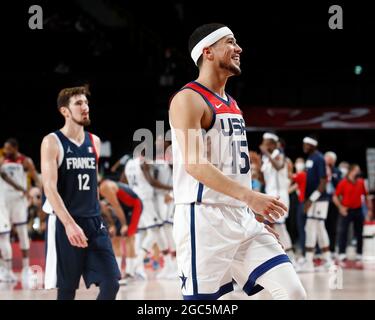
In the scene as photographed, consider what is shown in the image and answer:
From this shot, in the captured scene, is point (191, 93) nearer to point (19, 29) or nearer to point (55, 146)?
point (55, 146)

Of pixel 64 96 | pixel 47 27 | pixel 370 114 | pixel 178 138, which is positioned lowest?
pixel 178 138

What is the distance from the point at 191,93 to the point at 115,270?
6.82 feet

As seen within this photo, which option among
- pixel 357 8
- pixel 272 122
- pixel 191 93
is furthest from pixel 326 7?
pixel 191 93

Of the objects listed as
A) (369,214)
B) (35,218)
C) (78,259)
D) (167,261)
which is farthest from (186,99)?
(369,214)

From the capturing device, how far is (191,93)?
4.45 m

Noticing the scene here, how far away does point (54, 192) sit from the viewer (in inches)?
235

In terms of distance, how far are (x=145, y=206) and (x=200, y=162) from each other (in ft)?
25.5

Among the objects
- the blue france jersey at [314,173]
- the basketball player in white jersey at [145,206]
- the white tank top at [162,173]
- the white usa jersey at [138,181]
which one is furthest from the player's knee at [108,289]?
the blue france jersey at [314,173]

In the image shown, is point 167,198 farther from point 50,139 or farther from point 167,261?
point 50,139

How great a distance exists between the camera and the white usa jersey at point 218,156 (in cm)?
444

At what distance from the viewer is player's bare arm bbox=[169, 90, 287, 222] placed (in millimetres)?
4074

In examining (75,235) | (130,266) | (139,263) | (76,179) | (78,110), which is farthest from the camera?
(139,263)

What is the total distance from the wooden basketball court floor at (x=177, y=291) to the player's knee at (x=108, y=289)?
2.91 m
